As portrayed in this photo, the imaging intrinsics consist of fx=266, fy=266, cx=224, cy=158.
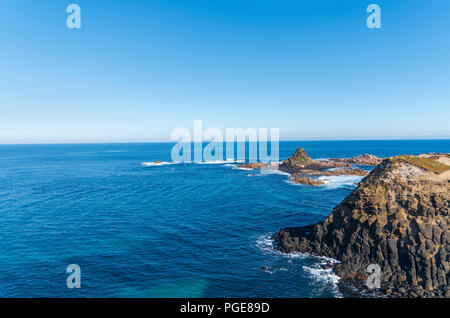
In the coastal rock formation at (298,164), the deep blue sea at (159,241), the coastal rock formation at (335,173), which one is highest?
the coastal rock formation at (298,164)

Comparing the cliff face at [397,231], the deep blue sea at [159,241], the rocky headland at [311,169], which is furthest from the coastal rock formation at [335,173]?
the cliff face at [397,231]

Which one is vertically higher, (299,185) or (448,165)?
(448,165)

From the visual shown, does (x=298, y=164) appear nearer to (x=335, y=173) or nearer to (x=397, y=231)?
(x=335, y=173)

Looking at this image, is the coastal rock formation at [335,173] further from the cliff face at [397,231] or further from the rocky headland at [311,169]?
the cliff face at [397,231]

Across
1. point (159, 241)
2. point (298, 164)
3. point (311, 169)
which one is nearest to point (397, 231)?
point (159, 241)

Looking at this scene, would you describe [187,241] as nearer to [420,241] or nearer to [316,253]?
[316,253]
